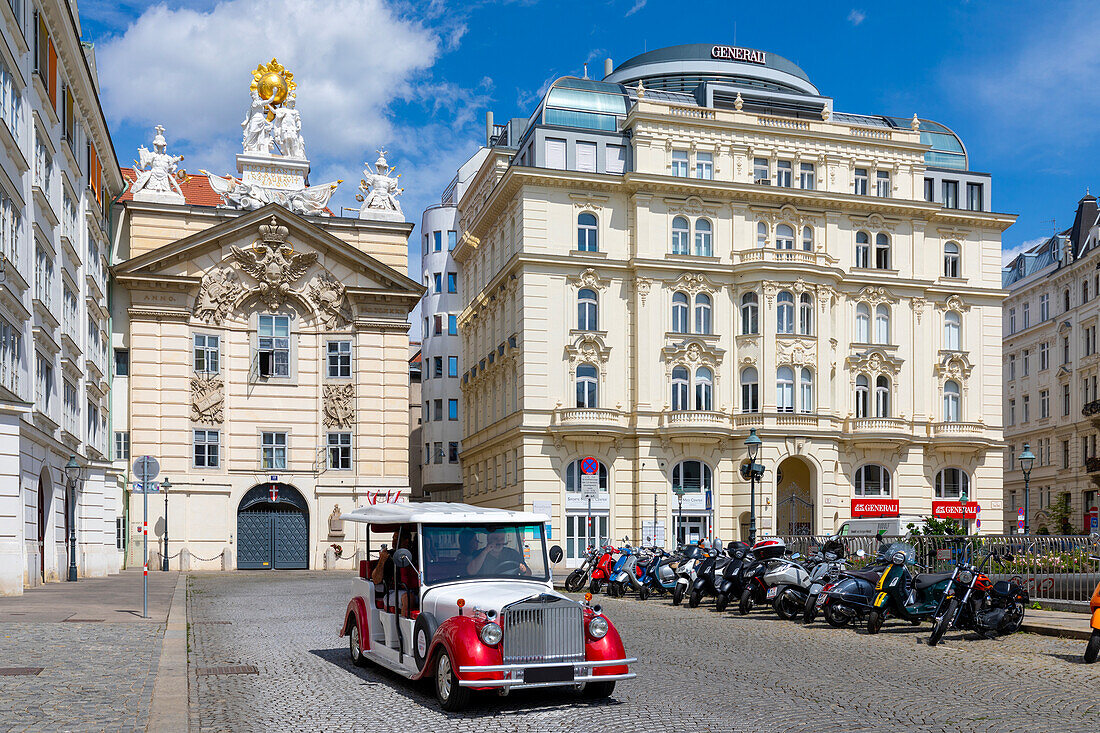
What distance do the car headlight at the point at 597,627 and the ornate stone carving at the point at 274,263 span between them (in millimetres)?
39002

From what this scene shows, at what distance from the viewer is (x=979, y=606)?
1795cm

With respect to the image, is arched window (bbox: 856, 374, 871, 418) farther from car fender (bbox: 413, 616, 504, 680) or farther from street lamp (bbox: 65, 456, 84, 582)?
car fender (bbox: 413, 616, 504, 680)

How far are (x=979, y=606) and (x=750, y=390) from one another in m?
36.2

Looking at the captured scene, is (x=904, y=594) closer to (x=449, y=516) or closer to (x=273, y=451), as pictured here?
(x=449, y=516)

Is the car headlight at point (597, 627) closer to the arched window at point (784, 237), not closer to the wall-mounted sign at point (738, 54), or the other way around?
the arched window at point (784, 237)

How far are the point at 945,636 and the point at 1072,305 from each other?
56.9 m

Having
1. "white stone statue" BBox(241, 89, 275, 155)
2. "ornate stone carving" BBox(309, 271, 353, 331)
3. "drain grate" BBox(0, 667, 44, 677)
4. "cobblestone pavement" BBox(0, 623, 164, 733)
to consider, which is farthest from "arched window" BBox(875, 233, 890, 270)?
"drain grate" BBox(0, 667, 44, 677)

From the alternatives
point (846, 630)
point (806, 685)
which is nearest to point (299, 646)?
point (806, 685)

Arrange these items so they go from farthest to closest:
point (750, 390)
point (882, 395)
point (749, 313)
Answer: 1. point (882, 395)
2. point (749, 313)
3. point (750, 390)

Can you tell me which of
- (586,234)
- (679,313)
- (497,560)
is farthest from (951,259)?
(497,560)

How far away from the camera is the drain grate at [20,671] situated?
13188 mm

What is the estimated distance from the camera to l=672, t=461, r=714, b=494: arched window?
5275cm

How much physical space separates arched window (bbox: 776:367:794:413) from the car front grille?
43.2 metres

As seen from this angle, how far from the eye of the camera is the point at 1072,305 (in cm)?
6994
